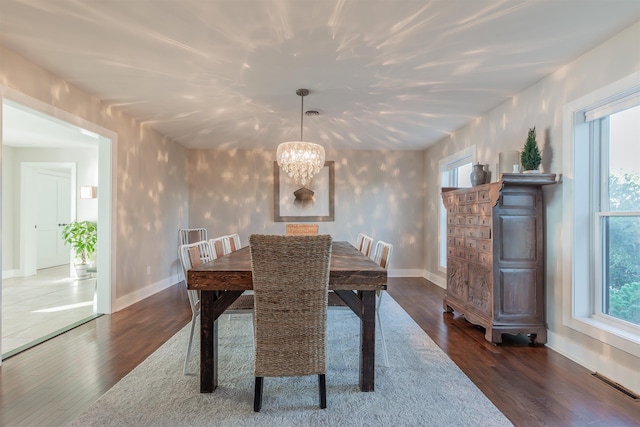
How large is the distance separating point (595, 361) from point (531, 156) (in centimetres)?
162

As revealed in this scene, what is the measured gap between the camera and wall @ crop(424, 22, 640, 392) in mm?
2166

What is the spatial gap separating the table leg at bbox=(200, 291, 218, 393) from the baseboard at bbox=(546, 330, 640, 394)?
2.64 m

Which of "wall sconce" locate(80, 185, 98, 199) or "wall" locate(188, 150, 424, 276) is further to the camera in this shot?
"wall" locate(188, 150, 424, 276)

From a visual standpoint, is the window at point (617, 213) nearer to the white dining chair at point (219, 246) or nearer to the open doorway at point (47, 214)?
the white dining chair at point (219, 246)

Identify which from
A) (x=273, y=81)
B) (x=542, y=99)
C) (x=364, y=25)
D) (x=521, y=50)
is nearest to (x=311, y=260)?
(x=364, y=25)

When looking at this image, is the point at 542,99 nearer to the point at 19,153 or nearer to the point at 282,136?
the point at 282,136

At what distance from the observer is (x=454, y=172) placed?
5074mm

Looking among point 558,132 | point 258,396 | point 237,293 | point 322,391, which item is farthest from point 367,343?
point 558,132

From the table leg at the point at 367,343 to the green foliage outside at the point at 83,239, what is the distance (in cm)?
535

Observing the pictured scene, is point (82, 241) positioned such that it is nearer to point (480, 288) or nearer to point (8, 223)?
point (8, 223)

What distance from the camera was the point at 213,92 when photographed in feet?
10.6

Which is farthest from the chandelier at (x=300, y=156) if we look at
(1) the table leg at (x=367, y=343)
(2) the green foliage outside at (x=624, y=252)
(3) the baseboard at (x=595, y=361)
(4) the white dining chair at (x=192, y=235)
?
(4) the white dining chair at (x=192, y=235)

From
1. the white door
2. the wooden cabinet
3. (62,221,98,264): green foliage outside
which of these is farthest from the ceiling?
the white door

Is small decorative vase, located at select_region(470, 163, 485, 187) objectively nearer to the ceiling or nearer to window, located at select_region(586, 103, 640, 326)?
the ceiling
